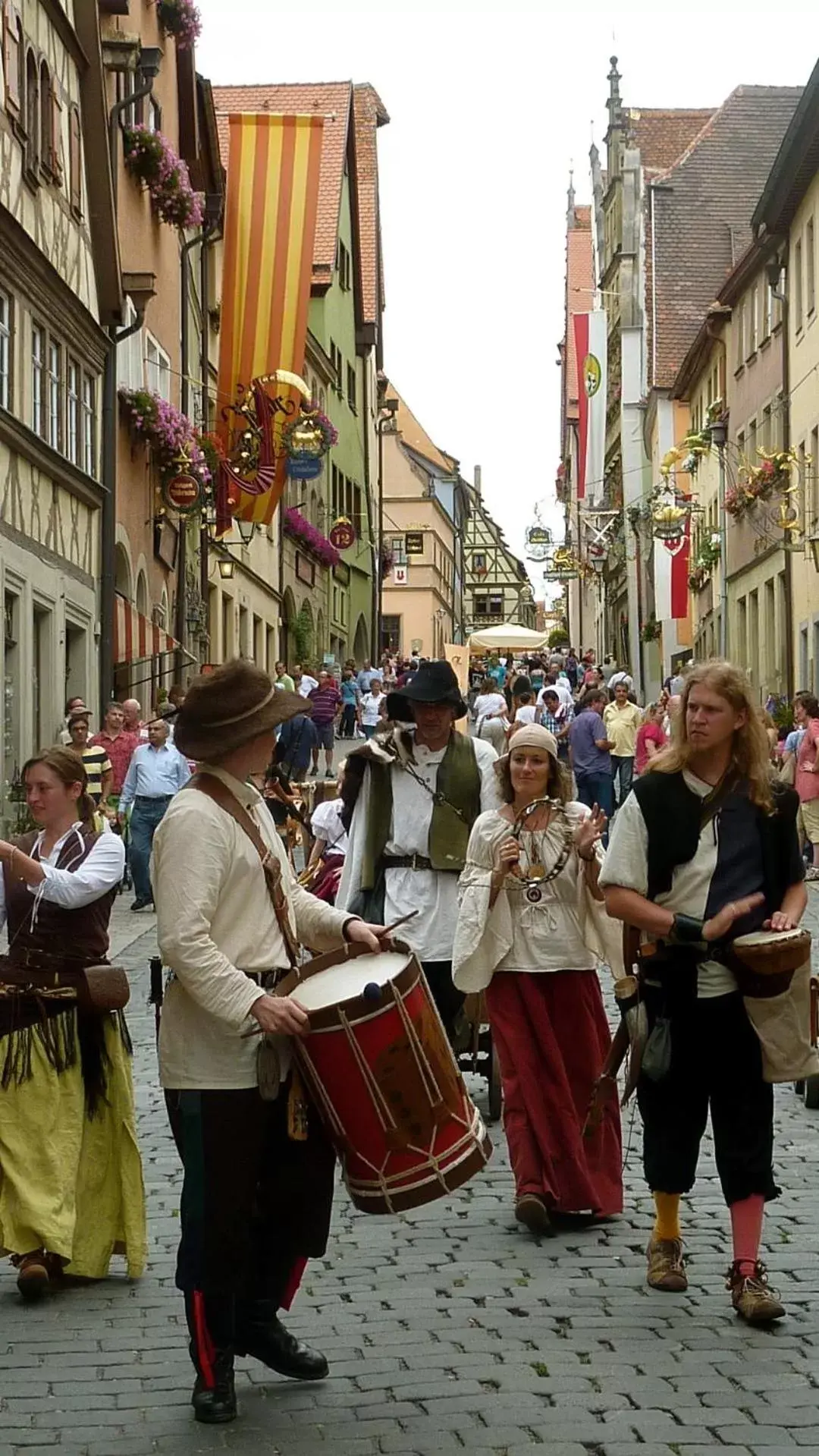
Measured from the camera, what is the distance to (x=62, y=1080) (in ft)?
22.9

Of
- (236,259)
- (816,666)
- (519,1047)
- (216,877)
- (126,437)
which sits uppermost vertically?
(236,259)

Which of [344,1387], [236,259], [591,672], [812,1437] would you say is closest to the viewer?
[812,1437]

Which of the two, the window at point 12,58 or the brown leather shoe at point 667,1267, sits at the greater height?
the window at point 12,58

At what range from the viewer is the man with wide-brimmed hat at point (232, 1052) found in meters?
5.29

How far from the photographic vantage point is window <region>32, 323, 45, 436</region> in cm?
2306

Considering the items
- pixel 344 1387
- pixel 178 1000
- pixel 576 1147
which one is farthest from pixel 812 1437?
pixel 576 1147

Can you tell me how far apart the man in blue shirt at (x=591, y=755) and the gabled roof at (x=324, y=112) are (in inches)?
1203

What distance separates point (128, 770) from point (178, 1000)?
14807 millimetres

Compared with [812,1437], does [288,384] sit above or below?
above

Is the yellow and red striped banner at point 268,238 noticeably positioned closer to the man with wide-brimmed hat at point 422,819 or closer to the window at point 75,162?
the window at point 75,162

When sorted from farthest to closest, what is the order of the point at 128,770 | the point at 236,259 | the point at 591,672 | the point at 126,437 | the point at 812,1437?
the point at 591,672 < the point at 236,259 < the point at 126,437 < the point at 128,770 < the point at 812,1437

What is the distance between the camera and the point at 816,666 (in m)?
32.2

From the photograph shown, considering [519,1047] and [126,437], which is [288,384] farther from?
[519,1047]

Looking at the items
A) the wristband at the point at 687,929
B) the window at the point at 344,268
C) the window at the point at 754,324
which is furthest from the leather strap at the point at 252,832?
the window at the point at 344,268
